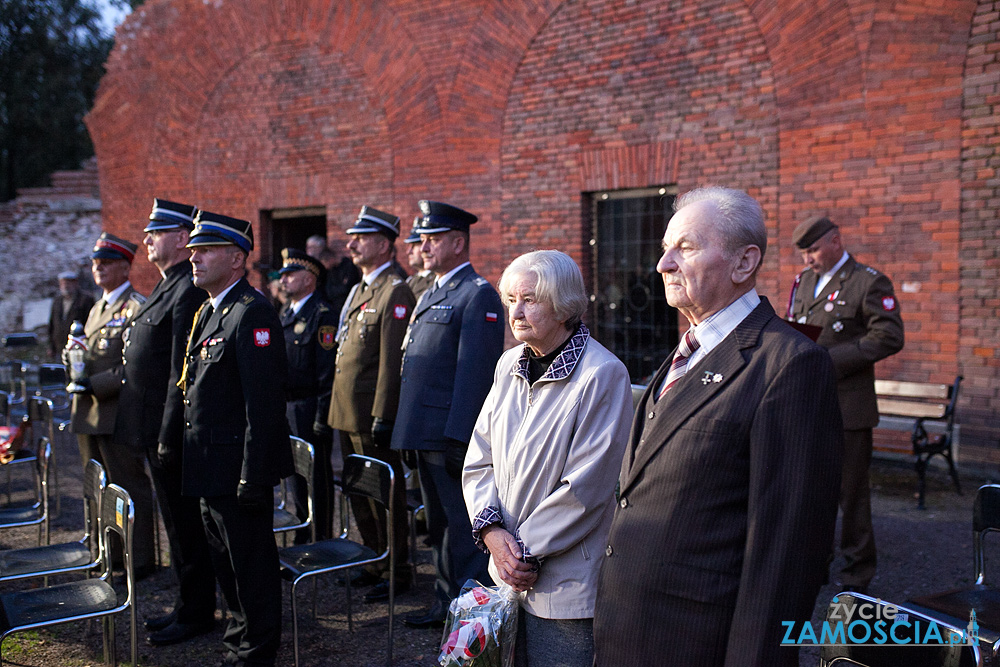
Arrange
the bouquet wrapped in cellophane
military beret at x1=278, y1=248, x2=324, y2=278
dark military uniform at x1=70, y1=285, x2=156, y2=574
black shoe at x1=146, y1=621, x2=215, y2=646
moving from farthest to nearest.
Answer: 1. military beret at x1=278, y1=248, x2=324, y2=278
2. dark military uniform at x1=70, y1=285, x2=156, y2=574
3. black shoe at x1=146, y1=621, x2=215, y2=646
4. the bouquet wrapped in cellophane

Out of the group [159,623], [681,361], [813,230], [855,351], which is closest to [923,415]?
[855,351]

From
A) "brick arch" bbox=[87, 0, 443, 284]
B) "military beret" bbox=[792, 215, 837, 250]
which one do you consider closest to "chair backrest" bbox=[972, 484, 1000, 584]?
"military beret" bbox=[792, 215, 837, 250]

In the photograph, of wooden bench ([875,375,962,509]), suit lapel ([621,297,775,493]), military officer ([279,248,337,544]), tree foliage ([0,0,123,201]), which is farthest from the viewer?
tree foliage ([0,0,123,201])

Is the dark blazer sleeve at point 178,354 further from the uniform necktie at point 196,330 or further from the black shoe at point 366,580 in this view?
the black shoe at point 366,580

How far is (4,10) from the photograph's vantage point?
72.7 ft

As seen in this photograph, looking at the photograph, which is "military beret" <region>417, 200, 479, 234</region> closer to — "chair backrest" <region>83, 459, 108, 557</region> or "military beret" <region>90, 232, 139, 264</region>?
"chair backrest" <region>83, 459, 108, 557</region>

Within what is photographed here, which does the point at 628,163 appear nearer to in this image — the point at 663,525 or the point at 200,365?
the point at 200,365

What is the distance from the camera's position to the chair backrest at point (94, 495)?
3938 millimetres

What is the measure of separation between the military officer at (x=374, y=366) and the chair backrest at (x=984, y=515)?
2938 millimetres

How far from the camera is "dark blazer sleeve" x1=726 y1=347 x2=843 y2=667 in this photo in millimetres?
1734

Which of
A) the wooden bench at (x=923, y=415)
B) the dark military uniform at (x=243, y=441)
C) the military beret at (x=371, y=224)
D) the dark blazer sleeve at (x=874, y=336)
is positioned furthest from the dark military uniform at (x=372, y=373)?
the wooden bench at (x=923, y=415)

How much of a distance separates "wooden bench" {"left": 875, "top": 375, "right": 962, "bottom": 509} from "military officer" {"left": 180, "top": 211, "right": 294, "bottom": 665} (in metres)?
5.08

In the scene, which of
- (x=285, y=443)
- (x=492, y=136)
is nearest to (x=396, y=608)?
(x=285, y=443)

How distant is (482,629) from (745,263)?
4.41ft
